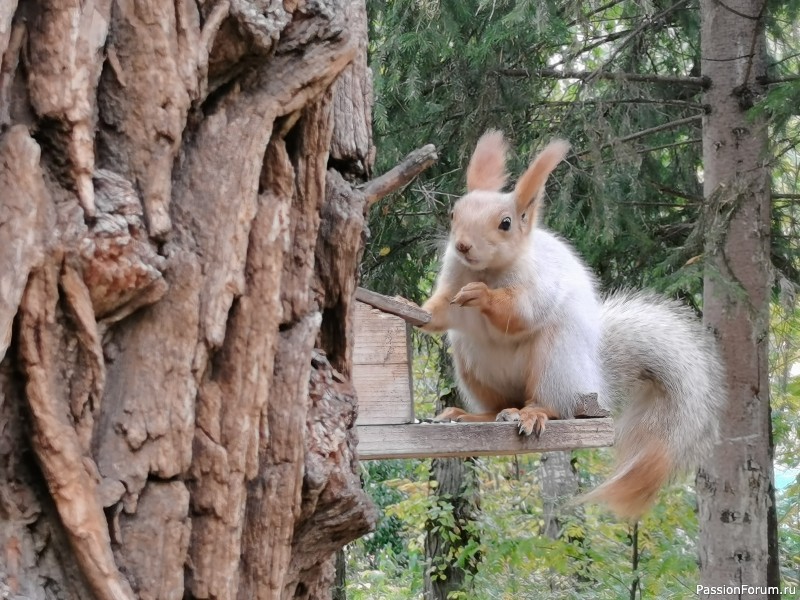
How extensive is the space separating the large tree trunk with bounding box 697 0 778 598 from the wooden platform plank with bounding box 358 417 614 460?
6.76ft

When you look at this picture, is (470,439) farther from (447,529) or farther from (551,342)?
(447,529)

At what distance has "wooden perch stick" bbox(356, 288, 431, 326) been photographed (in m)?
2.61

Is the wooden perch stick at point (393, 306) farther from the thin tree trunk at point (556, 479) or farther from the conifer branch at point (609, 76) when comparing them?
the thin tree trunk at point (556, 479)

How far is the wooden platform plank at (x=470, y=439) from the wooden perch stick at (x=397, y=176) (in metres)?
0.87

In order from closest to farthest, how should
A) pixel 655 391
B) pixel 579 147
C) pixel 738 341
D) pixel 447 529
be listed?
1. pixel 655 391
2. pixel 738 341
3. pixel 579 147
4. pixel 447 529

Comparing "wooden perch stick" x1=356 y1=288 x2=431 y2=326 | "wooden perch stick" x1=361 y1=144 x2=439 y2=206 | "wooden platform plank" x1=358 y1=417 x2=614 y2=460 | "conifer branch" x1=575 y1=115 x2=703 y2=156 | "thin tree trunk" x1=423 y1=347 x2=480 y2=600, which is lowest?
"thin tree trunk" x1=423 y1=347 x2=480 y2=600

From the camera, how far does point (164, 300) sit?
4.43 feet

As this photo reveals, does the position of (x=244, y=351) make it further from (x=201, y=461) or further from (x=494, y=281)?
(x=494, y=281)

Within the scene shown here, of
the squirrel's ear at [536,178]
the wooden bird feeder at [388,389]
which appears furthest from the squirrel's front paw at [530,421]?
the squirrel's ear at [536,178]

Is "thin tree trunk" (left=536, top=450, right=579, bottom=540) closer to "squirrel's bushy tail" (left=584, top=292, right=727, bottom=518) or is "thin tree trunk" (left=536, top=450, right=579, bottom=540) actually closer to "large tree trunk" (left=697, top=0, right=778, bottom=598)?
"large tree trunk" (left=697, top=0, right=778, bottom=598)

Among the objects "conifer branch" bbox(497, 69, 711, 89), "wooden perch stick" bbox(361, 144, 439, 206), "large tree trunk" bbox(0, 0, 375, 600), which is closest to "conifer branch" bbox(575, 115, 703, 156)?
"conifer branch" bbox(497, 69, 711, 89)

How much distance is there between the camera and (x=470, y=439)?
8.96 feet

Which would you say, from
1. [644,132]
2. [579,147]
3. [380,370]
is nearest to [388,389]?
[380,370]

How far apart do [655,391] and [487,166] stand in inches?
42.7
